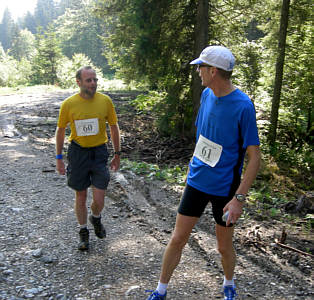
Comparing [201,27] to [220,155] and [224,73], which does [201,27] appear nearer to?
[224,73]

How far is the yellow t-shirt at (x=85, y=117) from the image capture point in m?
4.26

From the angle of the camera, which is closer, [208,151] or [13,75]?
[208,151]

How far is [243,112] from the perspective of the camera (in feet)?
9.45

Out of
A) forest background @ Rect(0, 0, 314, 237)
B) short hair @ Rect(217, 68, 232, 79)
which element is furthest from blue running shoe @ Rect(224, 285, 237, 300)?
forest background @ Rect(0, 0, 314, 237)

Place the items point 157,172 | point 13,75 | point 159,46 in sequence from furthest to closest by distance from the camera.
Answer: point 13,75 < point 159,46 < point 157,172

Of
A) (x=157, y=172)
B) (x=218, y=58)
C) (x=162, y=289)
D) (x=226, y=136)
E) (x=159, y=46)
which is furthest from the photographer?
(x=159, y=46)

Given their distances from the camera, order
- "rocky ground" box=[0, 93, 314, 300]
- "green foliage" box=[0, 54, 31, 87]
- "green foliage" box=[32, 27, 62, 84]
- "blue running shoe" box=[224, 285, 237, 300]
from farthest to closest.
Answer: "green foliage" box=[0, 54, 31, 87]
"green foliage" box=[32, 27, 62, 84]
"rocky ground" box=[0, 93, 314, 300]
"blue running shoe" box=[224, 285, 237, 300]

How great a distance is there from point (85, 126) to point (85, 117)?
11 centimetres

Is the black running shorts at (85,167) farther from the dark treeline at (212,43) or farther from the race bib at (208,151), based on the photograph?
the dark treeline at (212,43)

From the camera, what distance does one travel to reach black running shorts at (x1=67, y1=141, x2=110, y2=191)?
4.36m

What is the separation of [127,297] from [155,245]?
53.1 inches

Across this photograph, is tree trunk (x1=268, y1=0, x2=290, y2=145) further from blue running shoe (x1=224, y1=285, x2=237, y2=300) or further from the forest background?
blue running shoe (x1=224, y1=285, x2=237, y2=300)

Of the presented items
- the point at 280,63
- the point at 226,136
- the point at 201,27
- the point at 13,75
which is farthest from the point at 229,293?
the point at 13,75

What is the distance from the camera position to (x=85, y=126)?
429 cm
